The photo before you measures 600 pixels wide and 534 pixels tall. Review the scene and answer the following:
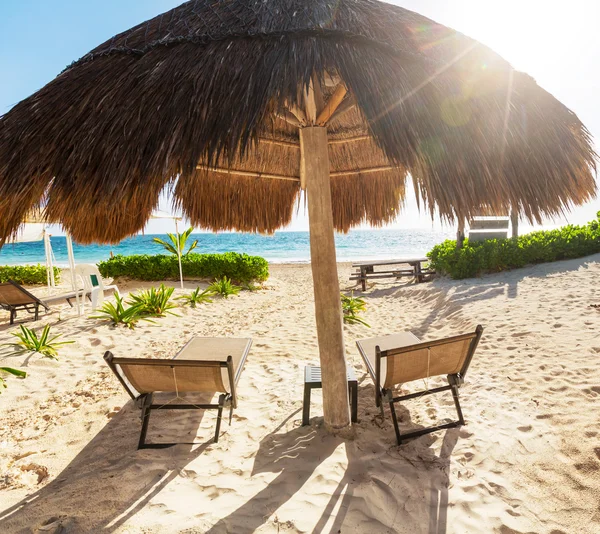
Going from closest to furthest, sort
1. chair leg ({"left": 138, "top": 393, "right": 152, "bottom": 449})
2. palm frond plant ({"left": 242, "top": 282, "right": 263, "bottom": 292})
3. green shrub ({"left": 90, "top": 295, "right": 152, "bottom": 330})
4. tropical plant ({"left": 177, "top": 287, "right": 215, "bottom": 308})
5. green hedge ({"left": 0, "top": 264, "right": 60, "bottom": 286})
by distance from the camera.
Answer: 1. chair leg ({"left": 138, "top": 393, "right": 152, "bottom": 449})
2. green shrub ({"left": 90, "top": 295, "right": 152, "bottom": 330})
3. tropical plant ({"left": 177, "top": 287, "right": 215, "bottom": 308})
4. palm frond plant ({"left": 242, "top": 282, "right": 263, "bottom": 292})
5. green hedge ({"left": 0, "top": 264, "right": 60, "bottom": 286})

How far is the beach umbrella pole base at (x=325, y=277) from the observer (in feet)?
7.84

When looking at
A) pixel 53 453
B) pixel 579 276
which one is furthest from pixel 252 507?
pixel 579 276

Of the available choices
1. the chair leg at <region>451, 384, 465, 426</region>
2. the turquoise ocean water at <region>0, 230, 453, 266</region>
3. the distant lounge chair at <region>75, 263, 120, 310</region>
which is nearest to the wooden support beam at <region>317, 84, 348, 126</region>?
the chair leg at <region>451, 384, 465, 426</region>

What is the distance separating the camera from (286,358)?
15.0 ft

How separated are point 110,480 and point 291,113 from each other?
2760mm

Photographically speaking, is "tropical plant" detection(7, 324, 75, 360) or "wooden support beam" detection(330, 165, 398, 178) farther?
"tropical plant" detection(7, 324, 75, 360)

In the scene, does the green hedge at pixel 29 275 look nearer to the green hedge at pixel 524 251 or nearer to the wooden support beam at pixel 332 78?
the green hedge at pixel 524 251

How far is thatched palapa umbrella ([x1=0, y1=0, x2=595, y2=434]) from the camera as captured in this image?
158 centimetres

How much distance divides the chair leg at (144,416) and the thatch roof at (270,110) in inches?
58.3

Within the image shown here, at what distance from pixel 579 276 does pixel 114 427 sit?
852cm

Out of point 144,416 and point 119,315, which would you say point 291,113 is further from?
point 119,315

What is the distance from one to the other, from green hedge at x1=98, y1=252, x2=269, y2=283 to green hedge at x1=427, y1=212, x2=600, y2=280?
5971 millimetres

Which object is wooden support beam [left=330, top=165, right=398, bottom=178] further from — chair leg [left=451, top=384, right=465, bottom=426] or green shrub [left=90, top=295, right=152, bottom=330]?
green shrub [left=90, top=295, right=152, bottom=330]

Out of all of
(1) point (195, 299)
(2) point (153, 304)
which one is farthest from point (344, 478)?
(1) point (195, 299)
